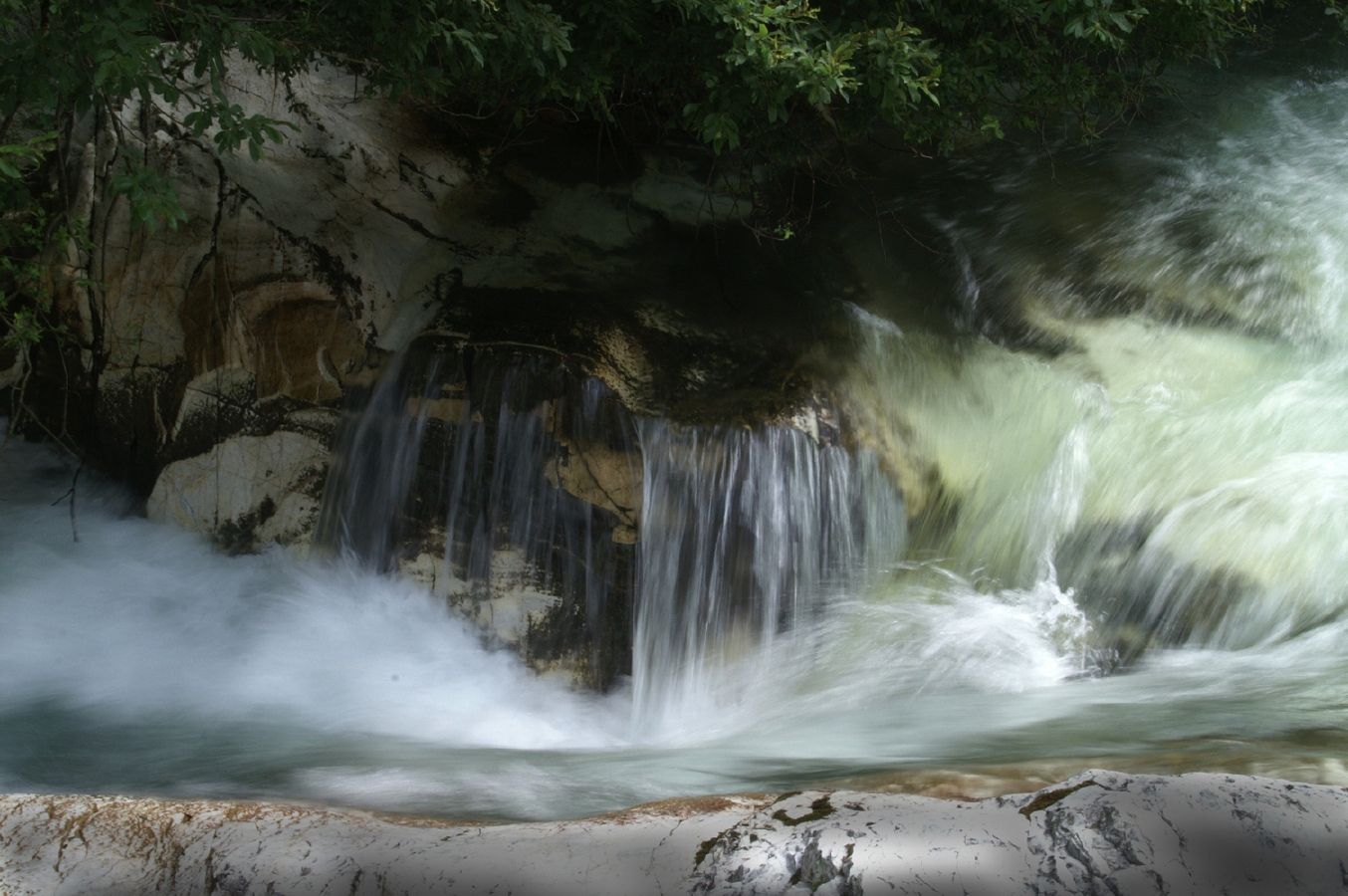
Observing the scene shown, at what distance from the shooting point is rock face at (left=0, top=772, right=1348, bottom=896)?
1873 millimetres

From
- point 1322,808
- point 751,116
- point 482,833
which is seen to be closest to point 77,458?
point 751,116

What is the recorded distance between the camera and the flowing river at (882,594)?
3.96 meters

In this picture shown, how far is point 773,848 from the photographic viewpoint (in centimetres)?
200

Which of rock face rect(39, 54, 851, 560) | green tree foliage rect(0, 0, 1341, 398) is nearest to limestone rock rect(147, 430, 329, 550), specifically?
rock face rect(39, 54, 851, 560)

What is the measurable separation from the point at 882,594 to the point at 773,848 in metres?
3.21

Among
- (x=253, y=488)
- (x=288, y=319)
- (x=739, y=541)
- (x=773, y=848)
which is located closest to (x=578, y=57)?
(x=288, y=319)

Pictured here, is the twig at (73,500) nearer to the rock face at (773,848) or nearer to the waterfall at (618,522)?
the waterfall at (618,522)

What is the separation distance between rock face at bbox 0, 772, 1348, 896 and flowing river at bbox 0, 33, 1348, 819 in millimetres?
1099

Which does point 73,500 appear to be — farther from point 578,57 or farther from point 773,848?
point 773,848

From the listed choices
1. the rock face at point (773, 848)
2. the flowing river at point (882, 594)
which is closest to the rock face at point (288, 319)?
the flowing river at point (882, 594)

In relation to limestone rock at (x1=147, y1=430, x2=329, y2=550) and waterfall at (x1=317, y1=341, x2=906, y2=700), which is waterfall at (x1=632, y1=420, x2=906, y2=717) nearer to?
waterfall at (x1=317, y1=341, x2=906, y2=700)

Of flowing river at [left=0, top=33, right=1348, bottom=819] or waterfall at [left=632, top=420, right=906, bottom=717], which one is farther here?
waterfall at [left=632, top=420, right=906, bottom=717]

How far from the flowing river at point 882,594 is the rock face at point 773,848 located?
3.61ft

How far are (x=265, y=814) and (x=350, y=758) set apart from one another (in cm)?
148
